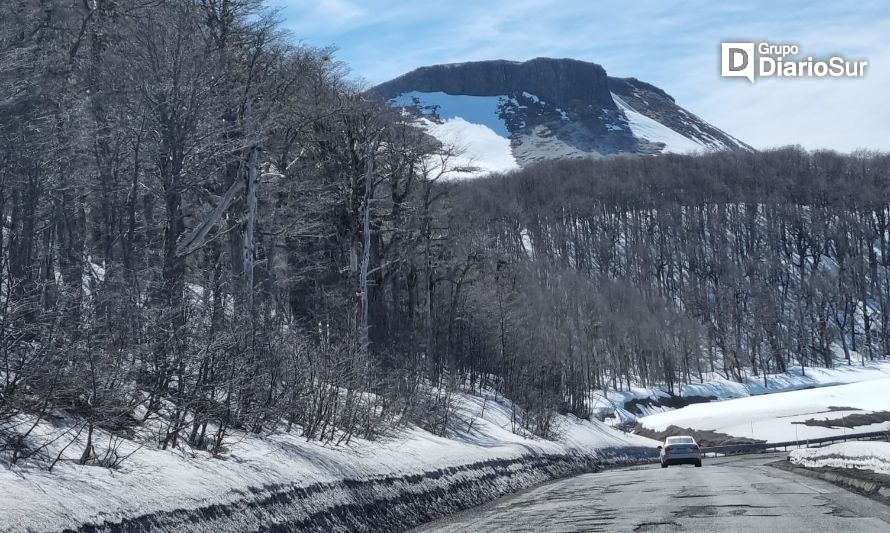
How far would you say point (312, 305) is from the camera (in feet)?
134

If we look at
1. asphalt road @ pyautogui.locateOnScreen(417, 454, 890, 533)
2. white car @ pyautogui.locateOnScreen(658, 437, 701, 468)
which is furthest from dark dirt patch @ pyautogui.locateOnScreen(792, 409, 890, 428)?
asphalt road @ pyautogui.locateOnScreen(417, 454, 890, 533)

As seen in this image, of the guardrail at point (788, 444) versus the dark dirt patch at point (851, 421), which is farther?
the dark dirt patch at point (851, 421)

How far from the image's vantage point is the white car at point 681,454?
36.6 metres

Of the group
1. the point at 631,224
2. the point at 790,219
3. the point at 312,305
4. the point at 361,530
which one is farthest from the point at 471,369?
the point at 790,219

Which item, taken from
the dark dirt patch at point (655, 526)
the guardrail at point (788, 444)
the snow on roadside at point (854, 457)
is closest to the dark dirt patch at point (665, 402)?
the guardrail at point (788, 444)

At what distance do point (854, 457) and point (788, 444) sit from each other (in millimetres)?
33593

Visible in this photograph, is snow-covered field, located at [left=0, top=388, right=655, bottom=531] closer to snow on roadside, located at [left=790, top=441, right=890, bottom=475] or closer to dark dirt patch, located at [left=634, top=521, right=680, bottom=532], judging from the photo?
dark dirt patch, located at [left=634, top=521, right=680, bottom=532]

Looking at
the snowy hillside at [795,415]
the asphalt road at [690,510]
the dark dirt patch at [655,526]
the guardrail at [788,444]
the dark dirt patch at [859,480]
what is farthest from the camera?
the snowy hillside at [795,415]

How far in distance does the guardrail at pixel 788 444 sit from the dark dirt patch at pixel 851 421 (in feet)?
33.0

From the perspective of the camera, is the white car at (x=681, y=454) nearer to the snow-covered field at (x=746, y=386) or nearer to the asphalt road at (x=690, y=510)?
the asphalt road at (x=690, y=510)

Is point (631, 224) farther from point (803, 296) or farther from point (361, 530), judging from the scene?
point (361, 530)

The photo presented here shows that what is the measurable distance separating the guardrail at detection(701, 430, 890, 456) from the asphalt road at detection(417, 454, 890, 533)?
3426 cm

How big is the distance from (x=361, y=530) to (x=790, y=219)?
164m

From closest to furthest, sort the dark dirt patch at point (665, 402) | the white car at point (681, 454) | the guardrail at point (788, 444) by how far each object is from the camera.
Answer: the white car at point (681, 454) < the guardrail at point (788, 444) < the dark dirt patch at point (665, 402)
